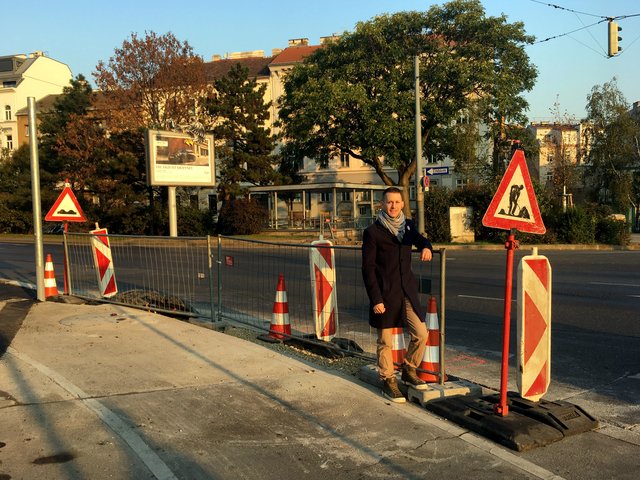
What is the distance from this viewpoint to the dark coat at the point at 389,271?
4805mm

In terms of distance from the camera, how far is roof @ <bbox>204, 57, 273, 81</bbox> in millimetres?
57078

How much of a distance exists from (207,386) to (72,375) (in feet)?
4.65

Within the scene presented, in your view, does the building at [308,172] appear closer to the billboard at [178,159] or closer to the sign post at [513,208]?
the billboard at [178,159]

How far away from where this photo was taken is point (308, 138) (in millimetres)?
29781

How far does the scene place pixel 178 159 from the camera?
17.9 meters

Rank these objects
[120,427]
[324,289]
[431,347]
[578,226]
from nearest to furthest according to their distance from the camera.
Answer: [120,427]
[431,347]
[324,289]
[578,226]

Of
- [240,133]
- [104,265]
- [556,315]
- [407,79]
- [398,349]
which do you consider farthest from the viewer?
[240,133]

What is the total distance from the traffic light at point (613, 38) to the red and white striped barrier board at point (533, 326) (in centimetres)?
1496

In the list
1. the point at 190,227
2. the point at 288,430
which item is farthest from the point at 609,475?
the point at 190,227

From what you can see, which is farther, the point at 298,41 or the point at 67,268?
the point at 298,41

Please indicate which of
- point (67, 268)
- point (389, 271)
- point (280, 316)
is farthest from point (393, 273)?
point (67, 268)

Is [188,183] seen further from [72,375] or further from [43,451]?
[43,451]

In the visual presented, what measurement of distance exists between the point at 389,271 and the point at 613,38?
15504 millimetres

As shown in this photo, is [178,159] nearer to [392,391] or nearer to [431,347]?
[431,347]
